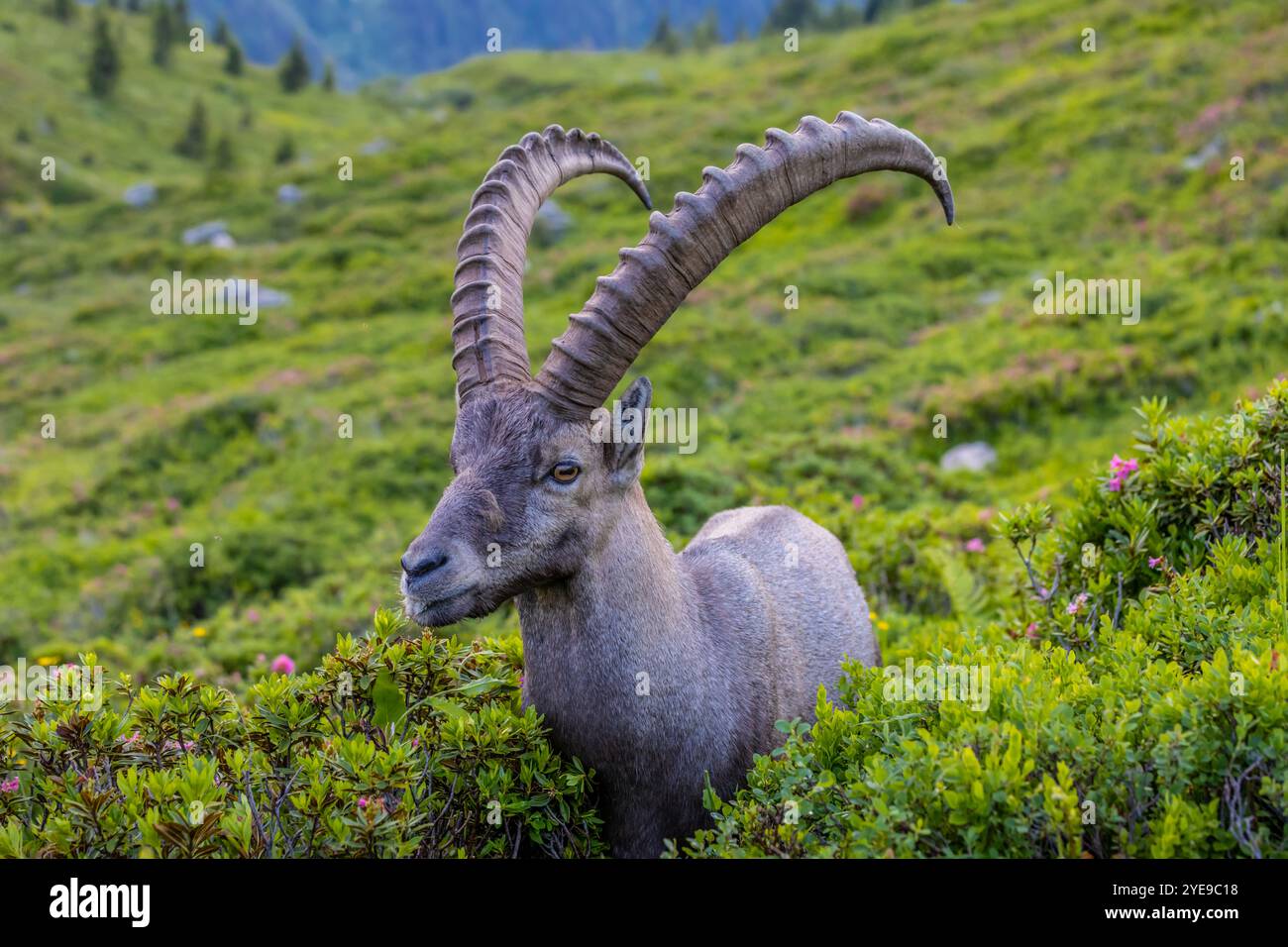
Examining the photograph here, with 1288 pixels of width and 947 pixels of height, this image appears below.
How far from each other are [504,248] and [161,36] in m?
97.8

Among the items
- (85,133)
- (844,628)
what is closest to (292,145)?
(85,133)

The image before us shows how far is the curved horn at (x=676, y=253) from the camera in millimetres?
4629

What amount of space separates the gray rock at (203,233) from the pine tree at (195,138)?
32399mm

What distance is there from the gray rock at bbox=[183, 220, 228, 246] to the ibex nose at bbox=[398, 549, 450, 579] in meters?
43.6

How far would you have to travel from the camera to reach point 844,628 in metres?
6.64

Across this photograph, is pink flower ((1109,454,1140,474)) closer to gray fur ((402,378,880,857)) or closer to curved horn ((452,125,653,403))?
gray fur ((402,378,880,857))

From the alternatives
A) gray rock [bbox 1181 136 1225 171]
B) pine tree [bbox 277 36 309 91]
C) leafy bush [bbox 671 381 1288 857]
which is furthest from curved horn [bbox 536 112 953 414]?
pine tree [bbox 277 36 309 91]

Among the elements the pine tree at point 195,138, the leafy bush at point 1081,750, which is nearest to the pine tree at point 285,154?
the pine tree at point 195,138

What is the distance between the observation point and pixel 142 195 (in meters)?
53.3

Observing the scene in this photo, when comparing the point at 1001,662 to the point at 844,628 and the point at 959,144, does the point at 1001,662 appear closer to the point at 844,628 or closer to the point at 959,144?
the point at 844,628

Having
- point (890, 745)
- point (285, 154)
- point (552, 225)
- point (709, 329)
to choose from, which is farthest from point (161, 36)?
point (890, 745)

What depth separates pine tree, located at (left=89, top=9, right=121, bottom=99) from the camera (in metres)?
75.0

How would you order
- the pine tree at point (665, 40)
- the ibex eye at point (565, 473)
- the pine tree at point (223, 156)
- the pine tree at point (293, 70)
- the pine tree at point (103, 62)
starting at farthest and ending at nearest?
1. the pine tree at point (665, 40)
2. the pine tree at point (293, 70)
3. the pine tree at point (103, 62)
4. the pine tree at point (223, 156)
5. the ibex eye at point (565, 473)

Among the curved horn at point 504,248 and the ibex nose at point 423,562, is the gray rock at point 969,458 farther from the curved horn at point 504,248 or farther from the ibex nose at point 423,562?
the ibex nose at point 423,562
